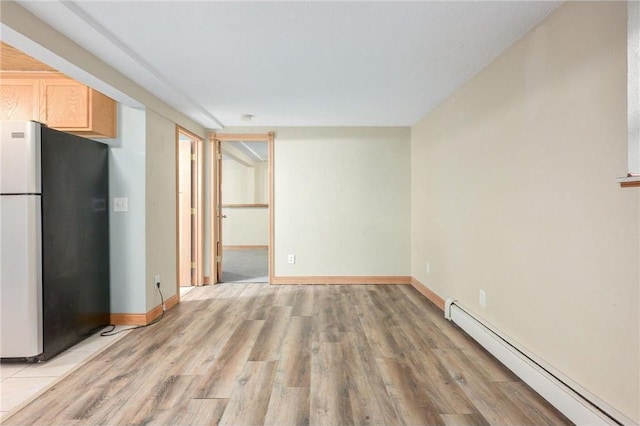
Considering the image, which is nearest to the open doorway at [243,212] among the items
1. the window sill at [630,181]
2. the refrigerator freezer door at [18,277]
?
the refrigerator freezer door at [18,277]

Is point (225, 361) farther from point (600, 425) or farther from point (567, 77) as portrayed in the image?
point (567, 77)

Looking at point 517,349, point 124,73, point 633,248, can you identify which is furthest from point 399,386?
point 124,73

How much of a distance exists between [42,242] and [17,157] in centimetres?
61

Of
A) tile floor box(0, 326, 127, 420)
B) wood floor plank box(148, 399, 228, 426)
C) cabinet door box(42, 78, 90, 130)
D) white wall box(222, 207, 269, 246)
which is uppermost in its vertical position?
cabinet door box(42, 78, 90, 130)

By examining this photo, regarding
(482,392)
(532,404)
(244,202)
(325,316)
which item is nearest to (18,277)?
(325,316)

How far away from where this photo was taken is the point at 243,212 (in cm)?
807

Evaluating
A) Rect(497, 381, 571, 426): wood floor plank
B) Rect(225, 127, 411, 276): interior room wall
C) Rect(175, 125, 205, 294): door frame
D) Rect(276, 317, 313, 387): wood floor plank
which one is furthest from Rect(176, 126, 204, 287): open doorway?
Rect(497, 381, 571, 426): wood floor plank

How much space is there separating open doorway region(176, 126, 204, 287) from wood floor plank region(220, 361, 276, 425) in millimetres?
2585

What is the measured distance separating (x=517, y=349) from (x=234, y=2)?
8.97 ft

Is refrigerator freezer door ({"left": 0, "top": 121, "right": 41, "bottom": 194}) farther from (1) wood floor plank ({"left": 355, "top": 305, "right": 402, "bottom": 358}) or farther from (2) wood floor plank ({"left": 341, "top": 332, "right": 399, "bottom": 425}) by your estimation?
(1) wood floor plank ({"left": 355, "top": 305, "right": 402, "bottom": 358})

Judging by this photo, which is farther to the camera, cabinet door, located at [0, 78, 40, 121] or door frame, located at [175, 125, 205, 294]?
door frame, located at [175, 125, 205, 294]

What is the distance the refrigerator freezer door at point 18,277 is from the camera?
7.04ft

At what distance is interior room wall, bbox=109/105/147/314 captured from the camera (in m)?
2.96

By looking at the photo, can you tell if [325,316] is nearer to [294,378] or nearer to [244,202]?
[294,378]
